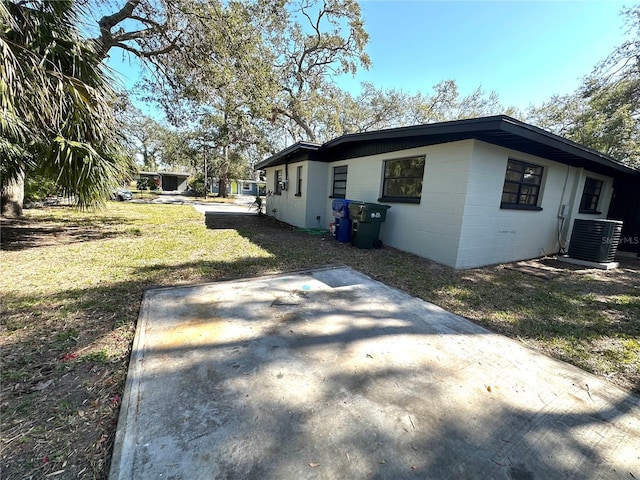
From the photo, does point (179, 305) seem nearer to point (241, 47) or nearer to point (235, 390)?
point (235, 390)

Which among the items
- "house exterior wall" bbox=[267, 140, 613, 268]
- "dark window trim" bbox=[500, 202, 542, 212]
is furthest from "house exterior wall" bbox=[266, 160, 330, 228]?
"dark window trim" bbox=[500, 202, 542, 212]

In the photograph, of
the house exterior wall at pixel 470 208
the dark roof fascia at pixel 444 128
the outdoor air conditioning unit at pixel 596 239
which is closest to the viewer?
the dark roof fascia at pixel 444 128

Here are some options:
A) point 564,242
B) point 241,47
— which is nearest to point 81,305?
point 241,47

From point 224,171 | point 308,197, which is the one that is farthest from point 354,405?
point 224,171

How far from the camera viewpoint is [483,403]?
76.3 inches

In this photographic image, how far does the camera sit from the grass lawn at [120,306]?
5.30 ft

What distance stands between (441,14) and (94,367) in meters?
11.9

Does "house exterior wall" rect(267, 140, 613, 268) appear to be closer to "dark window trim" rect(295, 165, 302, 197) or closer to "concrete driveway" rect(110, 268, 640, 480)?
"dark window trim" rect(295, 165, 302, 197)

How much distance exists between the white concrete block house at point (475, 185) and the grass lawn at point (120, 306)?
696 mm

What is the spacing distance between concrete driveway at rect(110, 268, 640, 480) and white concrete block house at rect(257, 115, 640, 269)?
3.22 metres

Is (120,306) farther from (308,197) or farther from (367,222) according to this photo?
(308,197)

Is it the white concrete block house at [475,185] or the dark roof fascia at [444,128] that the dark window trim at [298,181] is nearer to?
the white concrete block house at [475,185]

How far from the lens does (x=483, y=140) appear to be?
5.15m

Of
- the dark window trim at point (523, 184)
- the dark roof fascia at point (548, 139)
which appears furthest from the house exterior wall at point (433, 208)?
the dark window trim at point (523, 184)
